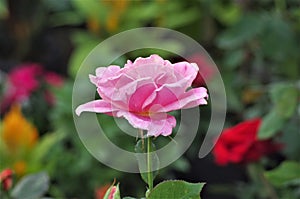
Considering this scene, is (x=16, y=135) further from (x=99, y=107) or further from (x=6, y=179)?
(x=99, y=107)

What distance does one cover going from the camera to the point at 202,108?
1.48m

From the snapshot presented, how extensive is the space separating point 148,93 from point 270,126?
1.59ft

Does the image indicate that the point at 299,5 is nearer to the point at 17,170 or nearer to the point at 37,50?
the point at 17,170

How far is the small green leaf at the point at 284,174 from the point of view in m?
0.86

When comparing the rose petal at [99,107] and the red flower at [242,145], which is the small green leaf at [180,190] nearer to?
the rose petal at [99,107]

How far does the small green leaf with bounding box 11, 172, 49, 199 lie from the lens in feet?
2.67

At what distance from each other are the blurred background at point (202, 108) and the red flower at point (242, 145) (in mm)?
29

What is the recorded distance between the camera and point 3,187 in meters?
0.77

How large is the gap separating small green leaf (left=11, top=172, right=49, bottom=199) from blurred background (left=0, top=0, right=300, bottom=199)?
0.18m

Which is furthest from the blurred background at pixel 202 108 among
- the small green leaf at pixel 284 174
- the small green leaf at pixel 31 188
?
the small green leaf at pixel 31 188

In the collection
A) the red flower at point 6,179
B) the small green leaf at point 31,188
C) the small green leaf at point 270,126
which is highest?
the red flower at point 6,179

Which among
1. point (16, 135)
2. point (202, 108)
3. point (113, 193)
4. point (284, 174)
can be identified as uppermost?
point (113, 193)

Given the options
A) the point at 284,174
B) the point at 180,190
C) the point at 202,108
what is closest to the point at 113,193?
the point at 180,190

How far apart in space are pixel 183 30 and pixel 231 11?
124mm
